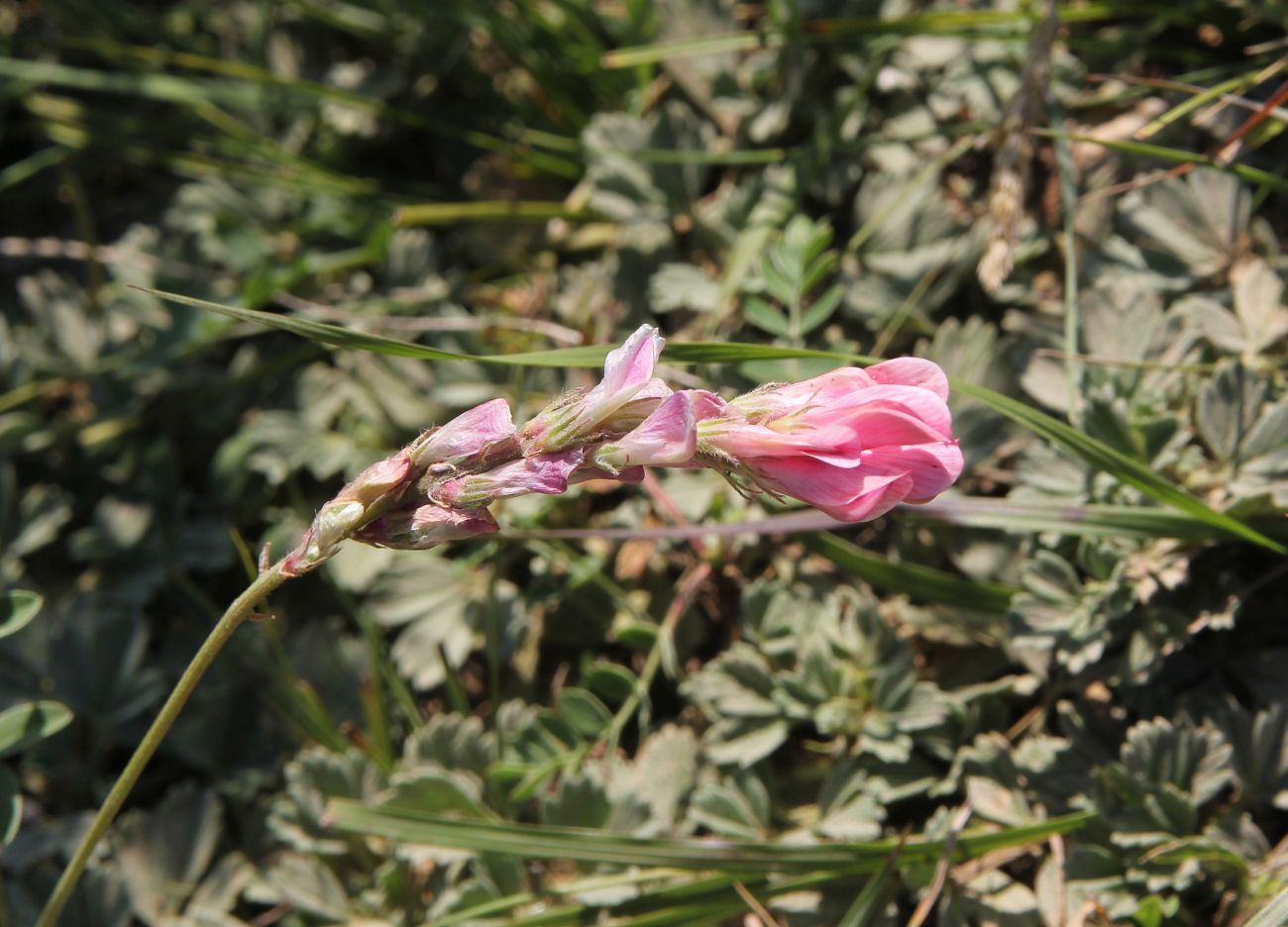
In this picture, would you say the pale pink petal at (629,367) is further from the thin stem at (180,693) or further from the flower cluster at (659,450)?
the thin stem at (180,693)

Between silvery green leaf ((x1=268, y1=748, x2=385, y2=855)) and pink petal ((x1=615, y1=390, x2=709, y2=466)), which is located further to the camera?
silvery green leaf ((x1=268, y1=748, x2=385, y2=855))

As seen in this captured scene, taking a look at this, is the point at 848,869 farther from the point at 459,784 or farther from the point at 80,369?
the point at 80,369

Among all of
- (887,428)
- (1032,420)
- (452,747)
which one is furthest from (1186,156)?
(452,747)

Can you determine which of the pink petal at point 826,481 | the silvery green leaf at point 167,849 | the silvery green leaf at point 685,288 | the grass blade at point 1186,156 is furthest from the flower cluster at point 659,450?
the silvery green leaf at point 167,849

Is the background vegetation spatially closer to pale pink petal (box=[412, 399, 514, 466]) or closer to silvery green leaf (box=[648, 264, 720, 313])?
silvery green leaf (box=[648, 264, 720, 313])

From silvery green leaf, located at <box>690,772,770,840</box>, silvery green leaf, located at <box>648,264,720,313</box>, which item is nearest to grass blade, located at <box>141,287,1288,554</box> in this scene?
silvery green leaf, located at <box>648,264,720,313</box>

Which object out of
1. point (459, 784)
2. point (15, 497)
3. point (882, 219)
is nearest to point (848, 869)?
point (459, 784)
